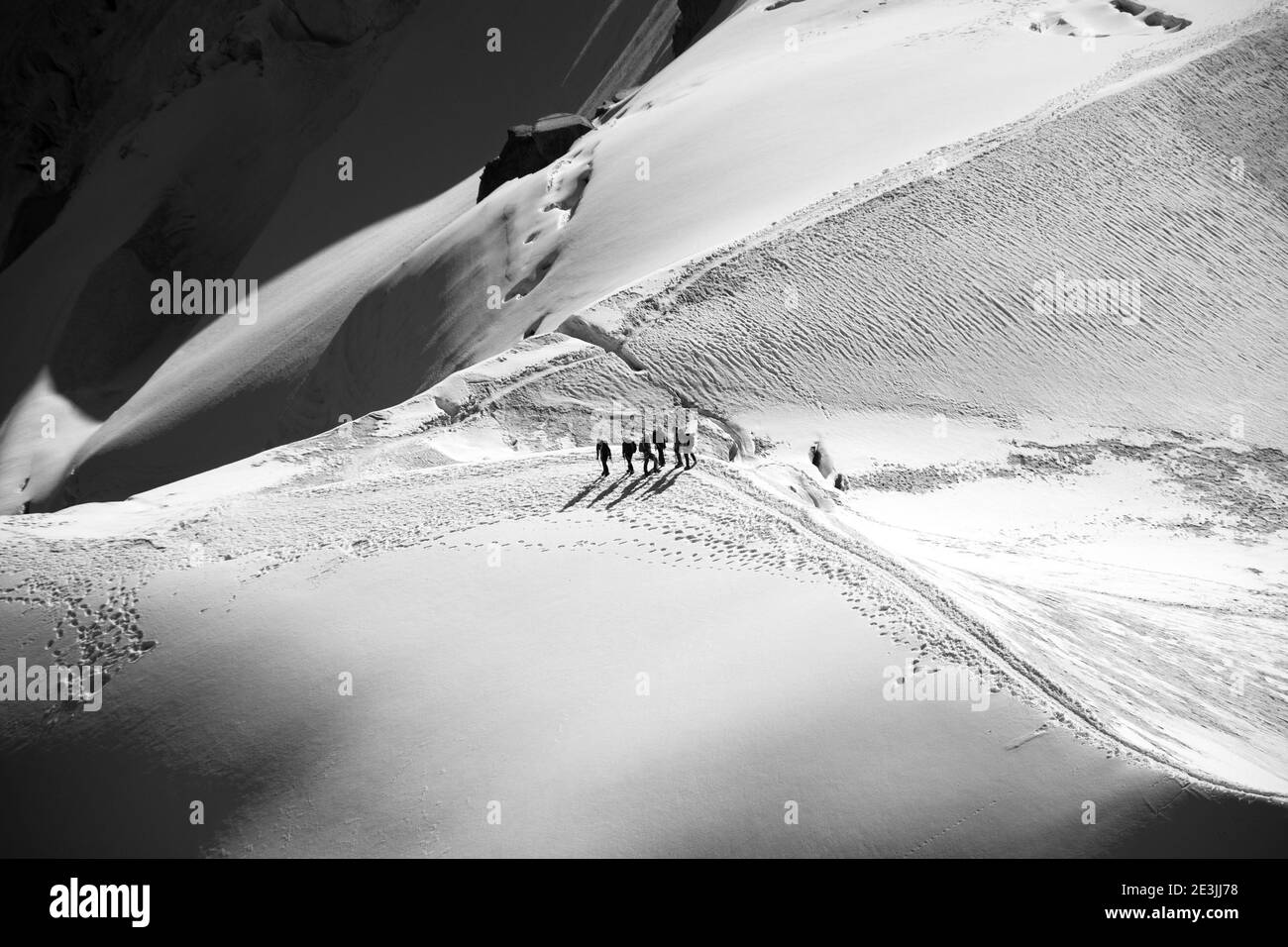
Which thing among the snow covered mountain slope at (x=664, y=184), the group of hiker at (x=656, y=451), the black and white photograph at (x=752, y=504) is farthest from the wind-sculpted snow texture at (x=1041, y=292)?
the group of hiker at (x=656, y=451)

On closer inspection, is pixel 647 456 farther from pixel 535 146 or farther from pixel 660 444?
pixel 535 146

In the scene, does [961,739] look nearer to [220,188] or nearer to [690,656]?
[690,656]

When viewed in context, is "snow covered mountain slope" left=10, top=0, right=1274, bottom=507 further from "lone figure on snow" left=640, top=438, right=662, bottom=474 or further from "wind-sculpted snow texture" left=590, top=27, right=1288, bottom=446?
"lone figure on snow" left=640, top=438, right=662, bottom=474

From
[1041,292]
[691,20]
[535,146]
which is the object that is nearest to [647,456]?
[1041,292]

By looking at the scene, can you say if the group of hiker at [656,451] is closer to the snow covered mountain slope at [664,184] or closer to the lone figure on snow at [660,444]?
the lone figure on snow at [660,444]

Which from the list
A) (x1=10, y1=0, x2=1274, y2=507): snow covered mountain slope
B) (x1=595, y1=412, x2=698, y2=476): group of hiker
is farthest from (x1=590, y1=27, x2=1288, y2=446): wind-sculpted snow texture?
(x1=595, y1=412, x2=698, y2=476): group of hiker
